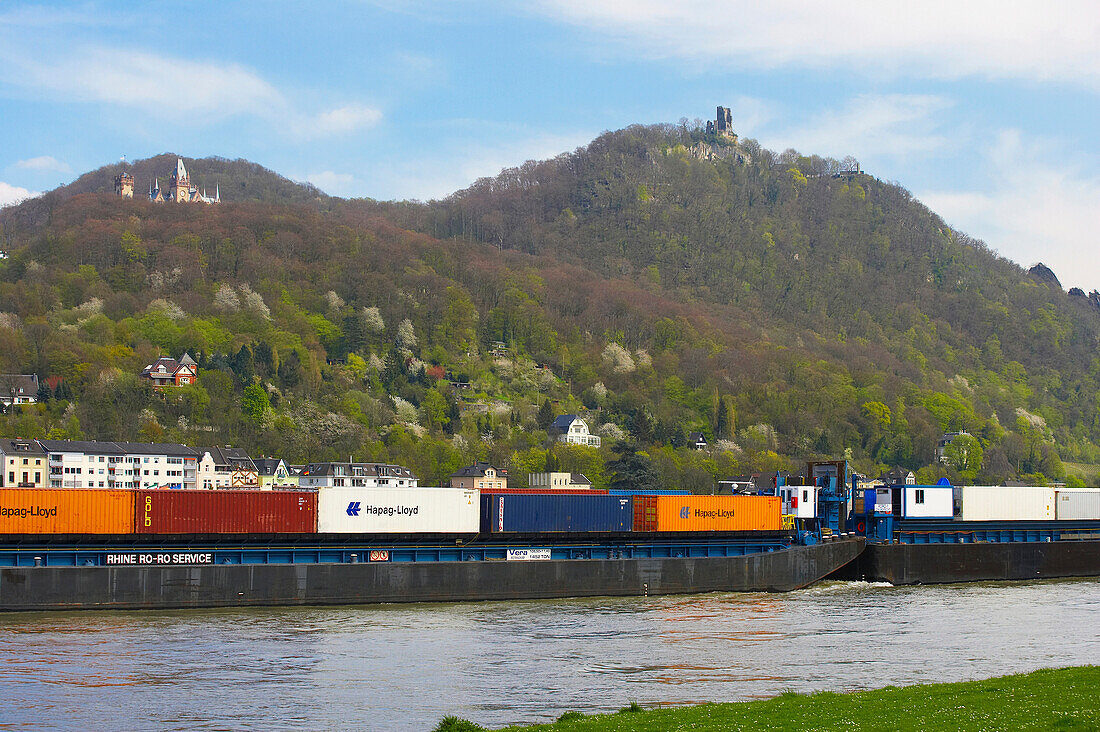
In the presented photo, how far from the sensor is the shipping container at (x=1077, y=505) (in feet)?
243

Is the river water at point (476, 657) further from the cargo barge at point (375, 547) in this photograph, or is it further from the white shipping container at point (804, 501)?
the white shipping container at point (804, 501)

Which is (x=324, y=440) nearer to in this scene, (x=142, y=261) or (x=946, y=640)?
(x=142, y=261)

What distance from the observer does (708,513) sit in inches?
2367

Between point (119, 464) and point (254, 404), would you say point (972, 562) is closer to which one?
point (119, 464)

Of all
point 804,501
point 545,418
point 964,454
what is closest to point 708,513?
point 804,501

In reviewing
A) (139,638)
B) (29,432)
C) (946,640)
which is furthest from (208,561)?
(29,432)

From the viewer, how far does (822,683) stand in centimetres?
3438

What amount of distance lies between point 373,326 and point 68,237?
53922mm

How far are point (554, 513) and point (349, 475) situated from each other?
6621 cm

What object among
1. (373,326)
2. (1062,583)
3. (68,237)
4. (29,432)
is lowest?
(1062,583)

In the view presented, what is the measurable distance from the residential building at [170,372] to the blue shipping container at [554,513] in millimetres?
99517

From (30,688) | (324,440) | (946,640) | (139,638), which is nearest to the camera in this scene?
(30,688)

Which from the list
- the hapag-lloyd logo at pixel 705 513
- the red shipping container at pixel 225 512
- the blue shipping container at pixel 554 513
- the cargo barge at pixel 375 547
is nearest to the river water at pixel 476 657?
the cargo barge at pixel 375 547

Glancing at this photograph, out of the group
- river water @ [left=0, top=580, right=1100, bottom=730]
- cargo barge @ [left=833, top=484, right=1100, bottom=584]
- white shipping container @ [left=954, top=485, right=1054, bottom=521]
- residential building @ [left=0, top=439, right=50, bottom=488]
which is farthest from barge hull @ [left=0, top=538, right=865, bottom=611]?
residential building @ [left=0, top=439, right=50, bottom=488]
